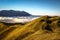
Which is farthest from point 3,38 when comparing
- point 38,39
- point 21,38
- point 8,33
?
point 38,39

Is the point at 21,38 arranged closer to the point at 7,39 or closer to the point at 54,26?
A: the point at 7,39

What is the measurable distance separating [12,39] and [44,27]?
35.0ft

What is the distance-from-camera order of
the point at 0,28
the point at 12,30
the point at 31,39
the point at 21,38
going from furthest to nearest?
the point at 0,28, the point at 12,30, the point at 21,38, the point at 31,39

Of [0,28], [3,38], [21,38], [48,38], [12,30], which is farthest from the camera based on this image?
[0,28]

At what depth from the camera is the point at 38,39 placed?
36844 mm

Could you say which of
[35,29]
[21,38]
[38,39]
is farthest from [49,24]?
[38,39]

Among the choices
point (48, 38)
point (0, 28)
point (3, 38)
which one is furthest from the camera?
point (0, 28)

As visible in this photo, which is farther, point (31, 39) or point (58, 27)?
point (58, 27)

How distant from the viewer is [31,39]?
3869 centimetres

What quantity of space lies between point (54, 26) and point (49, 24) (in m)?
2.35

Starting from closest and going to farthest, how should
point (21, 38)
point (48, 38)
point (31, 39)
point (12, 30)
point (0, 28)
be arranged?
point (48, 38) → point (31, 39) → point (21, 38) → point (12, 30) → point (0, 28)

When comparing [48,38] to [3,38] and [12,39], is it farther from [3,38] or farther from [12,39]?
[3,38]

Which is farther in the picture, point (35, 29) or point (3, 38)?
point (3, 38)

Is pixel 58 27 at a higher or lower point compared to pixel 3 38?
higher
